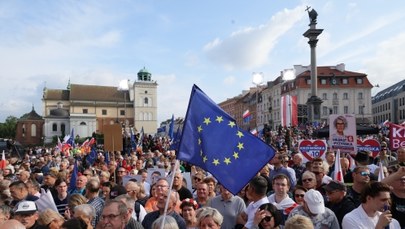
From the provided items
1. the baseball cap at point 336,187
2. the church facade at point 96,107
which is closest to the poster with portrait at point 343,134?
the baseball cap at point 336,187

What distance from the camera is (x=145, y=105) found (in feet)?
362

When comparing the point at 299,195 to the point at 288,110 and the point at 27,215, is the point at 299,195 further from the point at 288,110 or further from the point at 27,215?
the point at 288,110

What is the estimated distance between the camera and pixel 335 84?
7888cm

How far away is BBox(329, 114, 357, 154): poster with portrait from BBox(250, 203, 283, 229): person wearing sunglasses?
6643 mm

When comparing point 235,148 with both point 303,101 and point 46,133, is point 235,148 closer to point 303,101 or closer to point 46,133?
point 303,101

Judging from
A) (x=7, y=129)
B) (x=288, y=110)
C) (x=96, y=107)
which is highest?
(x=96, y=107)

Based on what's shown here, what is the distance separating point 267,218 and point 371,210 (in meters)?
1.15

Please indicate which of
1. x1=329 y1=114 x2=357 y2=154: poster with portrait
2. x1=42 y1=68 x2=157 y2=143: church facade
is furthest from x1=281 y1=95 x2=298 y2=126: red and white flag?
x1=42 y1=68 x2=157 y2=143: church facade

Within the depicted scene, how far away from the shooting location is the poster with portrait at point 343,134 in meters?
10.1

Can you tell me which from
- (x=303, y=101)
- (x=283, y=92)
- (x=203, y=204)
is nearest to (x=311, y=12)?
(x=203, y=204)

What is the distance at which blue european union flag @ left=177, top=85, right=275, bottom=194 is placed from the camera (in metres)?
4.47

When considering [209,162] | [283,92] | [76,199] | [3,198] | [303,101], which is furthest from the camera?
[283,92]

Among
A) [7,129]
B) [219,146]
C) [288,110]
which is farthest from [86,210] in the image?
[7,129]

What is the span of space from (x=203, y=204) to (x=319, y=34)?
25.5 m
